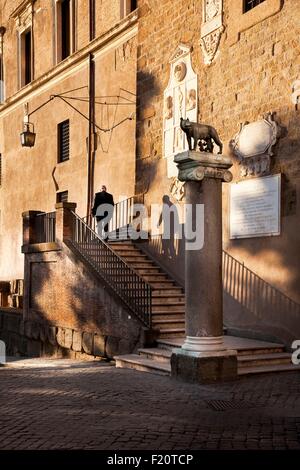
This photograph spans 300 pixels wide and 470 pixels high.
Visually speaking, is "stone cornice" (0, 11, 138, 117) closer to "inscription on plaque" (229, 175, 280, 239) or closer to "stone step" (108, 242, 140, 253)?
"stone step" (108, 242, 140, 253)

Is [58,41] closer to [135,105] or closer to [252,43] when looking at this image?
[135,105]

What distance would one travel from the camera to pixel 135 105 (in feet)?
52.9

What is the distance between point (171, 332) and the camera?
11062 millimetres

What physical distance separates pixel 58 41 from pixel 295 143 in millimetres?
12491

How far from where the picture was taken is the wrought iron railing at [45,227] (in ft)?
49.0

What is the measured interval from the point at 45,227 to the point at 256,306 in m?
6.25

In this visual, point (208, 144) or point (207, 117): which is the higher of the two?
point (207, 117)

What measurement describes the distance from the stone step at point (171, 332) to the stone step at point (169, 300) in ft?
3.40

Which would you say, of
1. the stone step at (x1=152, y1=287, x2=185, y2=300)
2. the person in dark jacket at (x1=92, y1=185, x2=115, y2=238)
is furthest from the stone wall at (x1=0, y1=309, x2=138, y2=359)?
the person in dark jacket at (x1=92, y1=185, x2=115, y2=238)

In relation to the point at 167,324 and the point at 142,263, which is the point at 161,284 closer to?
the point at 142,263

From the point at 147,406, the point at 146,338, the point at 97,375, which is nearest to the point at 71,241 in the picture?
the point at 146,338

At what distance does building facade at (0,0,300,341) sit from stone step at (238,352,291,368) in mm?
551

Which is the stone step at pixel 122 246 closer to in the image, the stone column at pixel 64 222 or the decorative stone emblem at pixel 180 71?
the stone column at pixel 64 222

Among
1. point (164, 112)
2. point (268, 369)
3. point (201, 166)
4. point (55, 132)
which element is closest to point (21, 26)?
point (55, 132)
